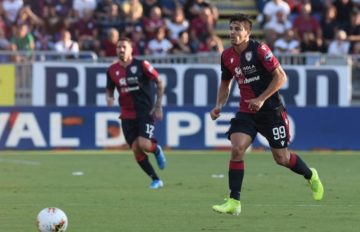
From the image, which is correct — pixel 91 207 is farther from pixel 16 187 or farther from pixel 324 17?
pixel 324 17

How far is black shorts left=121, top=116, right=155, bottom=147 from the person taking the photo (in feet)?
48.4

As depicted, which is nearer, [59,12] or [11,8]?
[11,8]

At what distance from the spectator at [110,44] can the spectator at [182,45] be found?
1.34 metres

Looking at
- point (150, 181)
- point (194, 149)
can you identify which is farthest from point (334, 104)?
point (150, 181)

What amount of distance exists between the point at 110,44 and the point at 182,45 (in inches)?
64.3

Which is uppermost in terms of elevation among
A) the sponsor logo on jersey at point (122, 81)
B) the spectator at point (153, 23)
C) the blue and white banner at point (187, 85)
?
the sponsor logo on jersey at point (122, 81)

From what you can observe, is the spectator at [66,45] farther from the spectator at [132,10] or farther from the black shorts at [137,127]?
the black shorts at [137,127]

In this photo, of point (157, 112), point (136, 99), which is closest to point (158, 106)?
point (157, 112)

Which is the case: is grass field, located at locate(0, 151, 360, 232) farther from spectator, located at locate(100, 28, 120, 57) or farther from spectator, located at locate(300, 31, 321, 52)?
spectator, located at locate(300, 31, 321, 52)

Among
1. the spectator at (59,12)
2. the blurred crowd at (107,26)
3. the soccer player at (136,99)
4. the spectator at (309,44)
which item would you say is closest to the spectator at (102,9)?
the blurred crowd at (107,26)

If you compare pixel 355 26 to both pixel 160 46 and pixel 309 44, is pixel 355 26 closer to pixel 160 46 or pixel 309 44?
pixel 309 44

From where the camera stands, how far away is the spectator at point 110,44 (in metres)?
23.2

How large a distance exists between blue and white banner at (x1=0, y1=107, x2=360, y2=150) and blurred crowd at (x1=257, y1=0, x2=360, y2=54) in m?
2.89

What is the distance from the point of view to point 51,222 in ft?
29.5
